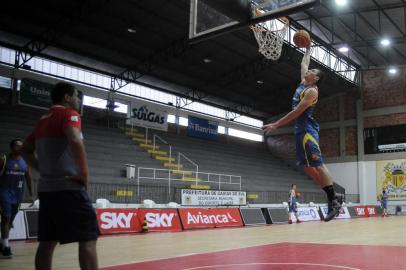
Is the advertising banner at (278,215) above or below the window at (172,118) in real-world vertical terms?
below

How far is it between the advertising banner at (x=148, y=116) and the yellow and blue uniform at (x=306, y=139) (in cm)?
1985

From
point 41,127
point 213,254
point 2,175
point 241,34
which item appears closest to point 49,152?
point 41,127

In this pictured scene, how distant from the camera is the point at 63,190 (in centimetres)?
362

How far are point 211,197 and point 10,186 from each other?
1109 cm

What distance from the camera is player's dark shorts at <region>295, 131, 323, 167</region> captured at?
199 inches

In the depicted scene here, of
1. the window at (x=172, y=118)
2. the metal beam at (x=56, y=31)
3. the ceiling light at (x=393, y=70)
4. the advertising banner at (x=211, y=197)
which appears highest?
the ceiling light at (x=393, y=70)

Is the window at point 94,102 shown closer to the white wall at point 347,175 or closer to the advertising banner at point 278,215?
the advertising banner at point 278,215

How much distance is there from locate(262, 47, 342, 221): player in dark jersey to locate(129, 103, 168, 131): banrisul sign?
1989cm

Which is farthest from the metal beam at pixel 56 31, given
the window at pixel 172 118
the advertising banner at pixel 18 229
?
the window at pixel 172 118

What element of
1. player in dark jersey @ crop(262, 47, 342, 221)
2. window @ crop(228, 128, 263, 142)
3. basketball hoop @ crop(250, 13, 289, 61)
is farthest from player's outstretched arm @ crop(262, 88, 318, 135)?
window @ crop(228, 128, 263, 142)

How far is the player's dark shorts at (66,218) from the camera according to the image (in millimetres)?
3558

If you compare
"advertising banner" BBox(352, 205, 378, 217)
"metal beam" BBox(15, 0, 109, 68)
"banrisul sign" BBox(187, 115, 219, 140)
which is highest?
"metal beam" BBox(15, 0, 109, 68)

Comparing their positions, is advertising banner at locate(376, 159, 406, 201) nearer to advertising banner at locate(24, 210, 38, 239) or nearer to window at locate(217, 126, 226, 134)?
window at locate(217, 126, 226, 134)

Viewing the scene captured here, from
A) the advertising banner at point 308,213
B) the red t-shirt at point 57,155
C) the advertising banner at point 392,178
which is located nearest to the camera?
the red t-shirt at point 57,155
